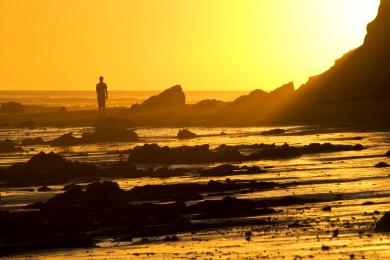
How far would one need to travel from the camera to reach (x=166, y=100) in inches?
3585

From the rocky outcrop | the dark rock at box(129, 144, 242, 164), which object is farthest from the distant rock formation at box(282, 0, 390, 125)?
the dark rock at box(129, 144, 242, 164)

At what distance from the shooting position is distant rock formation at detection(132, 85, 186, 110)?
3502 inches

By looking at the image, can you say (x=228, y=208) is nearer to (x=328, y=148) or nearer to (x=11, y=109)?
(x=328, y=148)

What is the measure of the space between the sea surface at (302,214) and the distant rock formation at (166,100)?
139 ft

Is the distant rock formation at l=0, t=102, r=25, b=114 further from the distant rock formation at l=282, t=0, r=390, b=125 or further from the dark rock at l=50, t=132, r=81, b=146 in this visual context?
the dark rock at l=50, t=132, r=81, b=146

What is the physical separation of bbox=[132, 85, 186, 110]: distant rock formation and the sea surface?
42.3m

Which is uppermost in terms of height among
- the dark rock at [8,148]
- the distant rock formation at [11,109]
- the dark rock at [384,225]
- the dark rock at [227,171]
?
the distant rock formation at [11,109]

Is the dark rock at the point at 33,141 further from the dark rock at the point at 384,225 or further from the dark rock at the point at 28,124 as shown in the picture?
the dark rock at the point at 384,225

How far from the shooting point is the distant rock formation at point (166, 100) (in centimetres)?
8896

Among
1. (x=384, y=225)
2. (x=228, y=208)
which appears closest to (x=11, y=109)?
(x=228, y=208)

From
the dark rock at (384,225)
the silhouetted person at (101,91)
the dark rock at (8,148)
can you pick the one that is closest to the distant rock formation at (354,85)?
the silhouetted person at (101,91)

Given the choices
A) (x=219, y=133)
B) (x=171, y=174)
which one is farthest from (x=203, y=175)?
(x=219, y=133)

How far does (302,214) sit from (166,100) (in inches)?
2707

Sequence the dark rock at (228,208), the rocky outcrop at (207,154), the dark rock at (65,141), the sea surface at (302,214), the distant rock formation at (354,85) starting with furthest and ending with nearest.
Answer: the distant rock formation at (354,85), the dark rock at (65,141), the rocky outcrop at (207,154), the dark rock at (228,208), the sea surface at (302,214)
